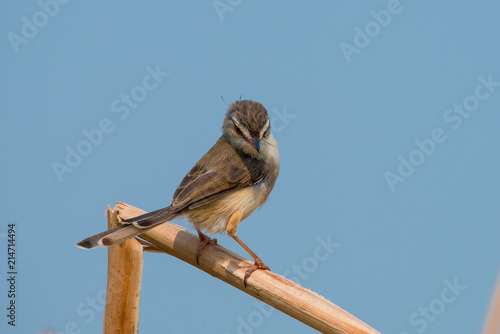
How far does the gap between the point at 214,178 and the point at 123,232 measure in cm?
112

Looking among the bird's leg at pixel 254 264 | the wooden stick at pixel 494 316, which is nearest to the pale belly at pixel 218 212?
the bird's leg at pixel 254 264

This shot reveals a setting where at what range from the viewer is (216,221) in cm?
415

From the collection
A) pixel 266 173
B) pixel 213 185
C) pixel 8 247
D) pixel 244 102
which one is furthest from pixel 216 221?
pixel 8 247

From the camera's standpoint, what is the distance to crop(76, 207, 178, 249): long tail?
3.15 metres

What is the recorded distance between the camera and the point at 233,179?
4.21 meters

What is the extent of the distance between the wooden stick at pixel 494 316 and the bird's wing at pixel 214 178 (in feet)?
7.39

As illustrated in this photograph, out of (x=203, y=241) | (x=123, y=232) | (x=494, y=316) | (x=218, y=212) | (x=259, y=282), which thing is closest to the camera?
(x=494, y=316)

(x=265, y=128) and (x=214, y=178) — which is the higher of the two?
(x=265, y=128)

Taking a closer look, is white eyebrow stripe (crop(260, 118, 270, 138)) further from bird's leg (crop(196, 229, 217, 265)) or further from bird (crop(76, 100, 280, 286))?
bird's leg (crop(196, 229, 217, 265))

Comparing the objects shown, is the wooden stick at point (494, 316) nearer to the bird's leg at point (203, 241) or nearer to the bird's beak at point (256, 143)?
the bird's leg at point (203, 241)

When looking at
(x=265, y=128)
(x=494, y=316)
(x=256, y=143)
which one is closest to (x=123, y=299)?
(x=256, y=143)

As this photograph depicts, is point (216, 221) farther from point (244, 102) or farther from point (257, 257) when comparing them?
point (244, 102)

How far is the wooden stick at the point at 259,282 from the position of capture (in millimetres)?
2594

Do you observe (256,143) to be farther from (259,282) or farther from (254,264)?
(259,282)
